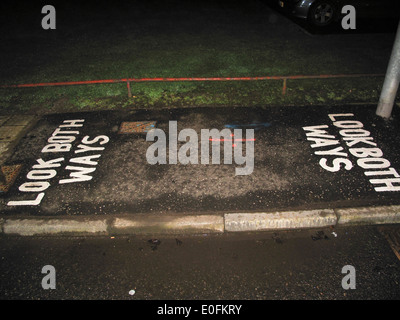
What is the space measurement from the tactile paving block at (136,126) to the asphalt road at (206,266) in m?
2.33

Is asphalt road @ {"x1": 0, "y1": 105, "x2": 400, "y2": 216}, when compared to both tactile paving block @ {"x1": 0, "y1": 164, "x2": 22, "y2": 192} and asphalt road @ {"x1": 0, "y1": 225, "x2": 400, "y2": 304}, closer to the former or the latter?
tactile paving block @ {"x1": 0, "y1": 164, "x2": 22, "y2": 192}

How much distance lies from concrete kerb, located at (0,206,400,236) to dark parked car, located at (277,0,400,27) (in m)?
8.67

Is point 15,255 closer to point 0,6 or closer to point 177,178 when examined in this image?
point 177,178

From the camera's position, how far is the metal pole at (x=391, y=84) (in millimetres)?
4652

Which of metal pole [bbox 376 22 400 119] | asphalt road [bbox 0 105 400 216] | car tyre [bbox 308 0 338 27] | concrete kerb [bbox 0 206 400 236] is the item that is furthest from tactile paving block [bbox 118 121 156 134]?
car tyre [bbox 308 0 338 27]

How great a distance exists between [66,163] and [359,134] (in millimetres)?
5011

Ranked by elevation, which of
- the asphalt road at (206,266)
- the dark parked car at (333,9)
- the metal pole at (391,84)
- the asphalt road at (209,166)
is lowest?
the asphalt road at (206,266)

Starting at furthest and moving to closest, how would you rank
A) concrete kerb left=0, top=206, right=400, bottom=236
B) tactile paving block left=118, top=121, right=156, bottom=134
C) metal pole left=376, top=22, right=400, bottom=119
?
tactile paving block left=118, top=121, right=156, bottom=134 → metal pole left=376, top=22, right=400, bottom=119 → concrete kerb left=0, top=206, right=400, bottom=236

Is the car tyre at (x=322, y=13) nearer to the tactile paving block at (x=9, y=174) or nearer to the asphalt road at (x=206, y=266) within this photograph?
the asphalt road at (x=206, y=266)

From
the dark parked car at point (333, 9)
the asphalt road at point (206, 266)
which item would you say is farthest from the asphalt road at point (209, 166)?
the dark parked car at point (333, 9)

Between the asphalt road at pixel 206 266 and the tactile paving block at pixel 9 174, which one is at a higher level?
the tactile paving block at pixel 9 174

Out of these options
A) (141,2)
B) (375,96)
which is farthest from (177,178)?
(141,2)

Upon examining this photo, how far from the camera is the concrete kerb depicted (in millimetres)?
3455

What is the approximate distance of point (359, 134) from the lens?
4859mm
